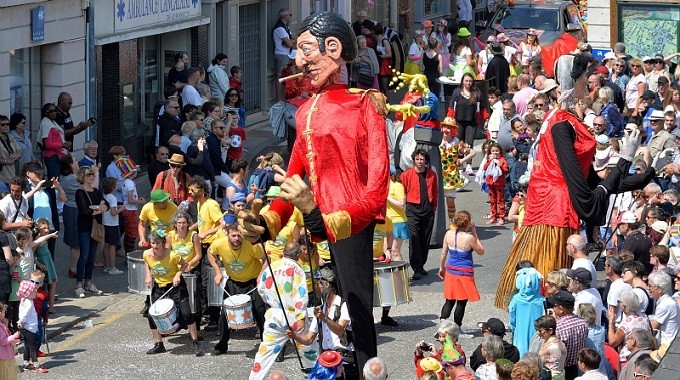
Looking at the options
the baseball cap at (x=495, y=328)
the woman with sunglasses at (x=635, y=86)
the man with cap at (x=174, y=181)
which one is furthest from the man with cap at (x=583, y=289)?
the woman with sunglasses at (x=635, y=86)

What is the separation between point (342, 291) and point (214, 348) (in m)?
5.56

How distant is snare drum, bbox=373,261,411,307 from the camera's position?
49.5 ft

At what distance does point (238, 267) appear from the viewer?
14781mm

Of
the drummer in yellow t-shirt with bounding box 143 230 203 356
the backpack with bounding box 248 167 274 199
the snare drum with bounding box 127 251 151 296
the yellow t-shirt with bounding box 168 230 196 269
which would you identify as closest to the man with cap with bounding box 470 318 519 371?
the drummer in yellow t-shirt with bounding box 143 230 203 356

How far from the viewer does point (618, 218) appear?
55.4ft

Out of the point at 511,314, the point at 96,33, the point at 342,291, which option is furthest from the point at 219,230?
the point at 96,33

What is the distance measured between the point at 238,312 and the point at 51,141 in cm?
554

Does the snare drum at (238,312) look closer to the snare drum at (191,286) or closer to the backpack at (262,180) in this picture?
the snare drum at (191,286)

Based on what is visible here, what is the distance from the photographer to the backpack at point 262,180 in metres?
17.6

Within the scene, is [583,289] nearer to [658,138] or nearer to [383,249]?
[383,249]

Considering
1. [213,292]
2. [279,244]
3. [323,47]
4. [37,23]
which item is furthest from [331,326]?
[37,23]

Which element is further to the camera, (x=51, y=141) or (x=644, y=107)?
(x=644, y=107)

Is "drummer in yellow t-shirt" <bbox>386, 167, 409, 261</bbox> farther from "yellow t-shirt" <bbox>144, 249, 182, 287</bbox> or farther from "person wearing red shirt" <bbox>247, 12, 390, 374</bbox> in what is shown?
"person wearing red shirt" <bbox>247, 12, 390, 374</bbox>

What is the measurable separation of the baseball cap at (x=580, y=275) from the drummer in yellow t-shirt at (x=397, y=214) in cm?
433
